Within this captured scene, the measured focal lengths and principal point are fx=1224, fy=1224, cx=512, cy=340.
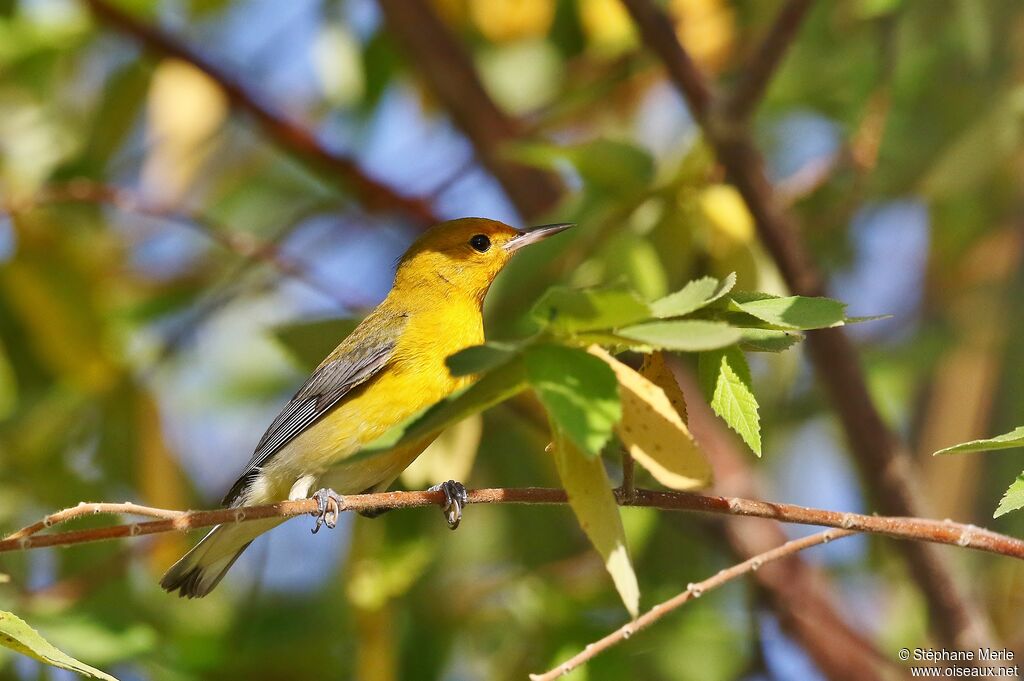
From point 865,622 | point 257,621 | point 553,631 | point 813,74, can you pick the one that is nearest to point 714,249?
point 813,74

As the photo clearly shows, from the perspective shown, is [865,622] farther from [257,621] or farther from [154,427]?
[154,427]

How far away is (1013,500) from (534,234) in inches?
92.0

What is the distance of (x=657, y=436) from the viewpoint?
7.09 feet

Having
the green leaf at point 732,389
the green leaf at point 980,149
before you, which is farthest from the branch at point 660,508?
the green leaf at point 980,149

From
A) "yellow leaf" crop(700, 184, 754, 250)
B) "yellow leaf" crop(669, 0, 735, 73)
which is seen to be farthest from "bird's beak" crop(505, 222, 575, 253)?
"yellow leaf" crop(669, 0, 735, 73)

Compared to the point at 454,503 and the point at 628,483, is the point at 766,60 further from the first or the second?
the point at 628,483

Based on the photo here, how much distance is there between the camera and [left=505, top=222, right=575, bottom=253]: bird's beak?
12.9 ft

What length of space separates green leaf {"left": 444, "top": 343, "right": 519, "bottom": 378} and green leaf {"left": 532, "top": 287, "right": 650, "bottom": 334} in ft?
0.27

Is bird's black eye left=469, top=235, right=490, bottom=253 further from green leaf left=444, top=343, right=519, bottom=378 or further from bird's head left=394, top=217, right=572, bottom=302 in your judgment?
green leaf left=444, top=343, right=519, bottom=378

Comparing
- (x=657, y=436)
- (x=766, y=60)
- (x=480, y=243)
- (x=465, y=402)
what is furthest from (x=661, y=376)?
(x=480, y=243)

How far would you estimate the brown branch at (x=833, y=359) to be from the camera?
3.58 metres

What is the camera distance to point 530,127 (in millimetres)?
4777

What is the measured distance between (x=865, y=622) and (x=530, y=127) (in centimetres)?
281

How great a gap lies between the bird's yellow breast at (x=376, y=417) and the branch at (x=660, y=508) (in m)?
1.24
